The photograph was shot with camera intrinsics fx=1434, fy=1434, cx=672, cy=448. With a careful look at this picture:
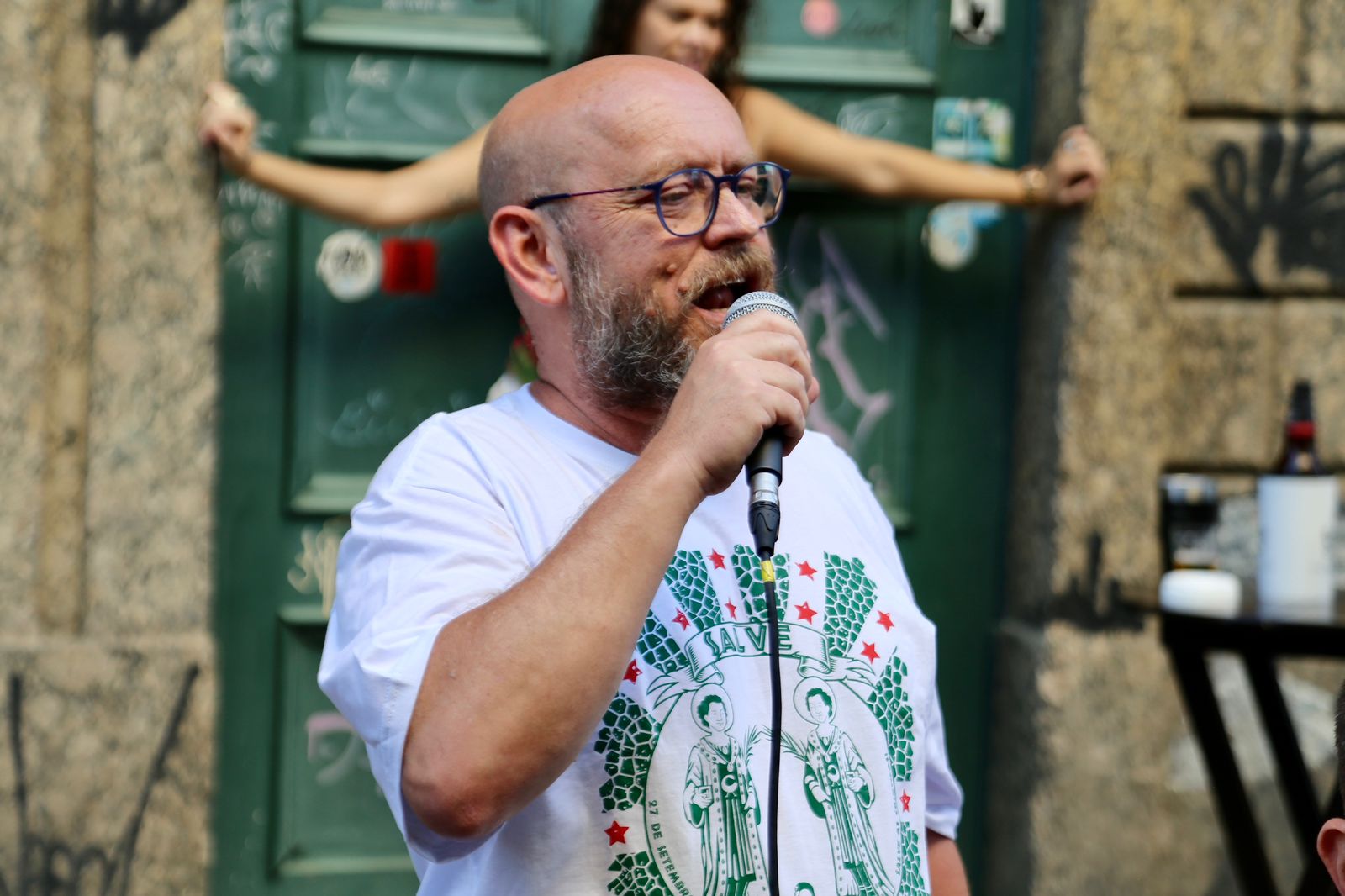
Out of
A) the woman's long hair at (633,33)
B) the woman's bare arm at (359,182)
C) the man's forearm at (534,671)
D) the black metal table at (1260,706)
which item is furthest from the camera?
the woman's bare arm at (359,182)

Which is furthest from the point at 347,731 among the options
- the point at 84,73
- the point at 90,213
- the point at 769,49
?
the point at 769,49

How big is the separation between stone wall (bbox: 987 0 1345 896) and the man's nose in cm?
197

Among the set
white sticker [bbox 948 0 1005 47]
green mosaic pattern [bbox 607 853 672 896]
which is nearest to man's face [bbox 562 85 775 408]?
green mosaic pattern [bbox 607 853 672 896]

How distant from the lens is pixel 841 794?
4.88 feet

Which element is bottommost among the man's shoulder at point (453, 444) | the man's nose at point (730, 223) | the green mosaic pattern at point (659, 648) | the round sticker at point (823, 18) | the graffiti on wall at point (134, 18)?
the green mosaic pattern at point (659, 648)

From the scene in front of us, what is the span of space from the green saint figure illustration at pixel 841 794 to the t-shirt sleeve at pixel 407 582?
0.35 metres

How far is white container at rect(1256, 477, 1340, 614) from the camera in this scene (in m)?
2.79

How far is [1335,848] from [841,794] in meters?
0.50

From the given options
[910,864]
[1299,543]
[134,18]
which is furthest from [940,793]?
[134,18]

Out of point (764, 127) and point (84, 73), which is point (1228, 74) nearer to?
→ point (764, 127)

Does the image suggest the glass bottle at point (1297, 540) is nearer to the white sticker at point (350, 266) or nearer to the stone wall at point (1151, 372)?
the stone wall at point (1151, 372)

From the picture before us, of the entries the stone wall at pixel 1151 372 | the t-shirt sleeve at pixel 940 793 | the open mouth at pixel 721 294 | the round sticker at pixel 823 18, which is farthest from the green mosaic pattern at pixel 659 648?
the round sticker at pixel 823 18

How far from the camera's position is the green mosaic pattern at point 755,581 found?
1.53 metres

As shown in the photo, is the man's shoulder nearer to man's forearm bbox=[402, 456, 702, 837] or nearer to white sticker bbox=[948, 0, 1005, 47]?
man's forearm bbox=[402, 456, 702, 837]
